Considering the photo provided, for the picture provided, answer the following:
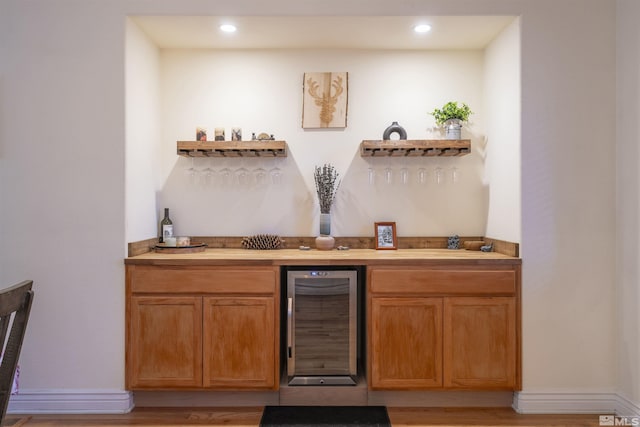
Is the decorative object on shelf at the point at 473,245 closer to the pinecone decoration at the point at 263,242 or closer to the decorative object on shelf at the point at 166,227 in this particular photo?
the pinecone decoration at the point at 263,242

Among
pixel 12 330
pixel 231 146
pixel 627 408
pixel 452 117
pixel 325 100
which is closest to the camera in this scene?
pixel 12 330

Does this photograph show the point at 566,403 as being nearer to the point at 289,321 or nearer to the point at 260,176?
the point at 289,321

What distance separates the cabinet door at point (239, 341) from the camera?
2613mm

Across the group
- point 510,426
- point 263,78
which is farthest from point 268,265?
point 510,426

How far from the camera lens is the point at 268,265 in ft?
8.64

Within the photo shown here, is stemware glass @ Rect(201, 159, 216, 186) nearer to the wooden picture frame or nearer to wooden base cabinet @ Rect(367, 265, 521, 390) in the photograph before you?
the wooden picture frame

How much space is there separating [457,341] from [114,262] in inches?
85.9

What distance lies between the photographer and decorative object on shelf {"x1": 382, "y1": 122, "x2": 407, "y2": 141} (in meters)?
3.11

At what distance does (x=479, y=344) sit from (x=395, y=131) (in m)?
1.56

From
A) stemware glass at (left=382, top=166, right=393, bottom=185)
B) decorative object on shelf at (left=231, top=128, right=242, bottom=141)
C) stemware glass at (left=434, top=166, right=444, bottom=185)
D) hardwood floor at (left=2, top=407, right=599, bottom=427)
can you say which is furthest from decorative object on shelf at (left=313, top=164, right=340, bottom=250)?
hardwood floor at (left=2, top=407, right=599, bottom=427)

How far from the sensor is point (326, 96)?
3246 millimetres

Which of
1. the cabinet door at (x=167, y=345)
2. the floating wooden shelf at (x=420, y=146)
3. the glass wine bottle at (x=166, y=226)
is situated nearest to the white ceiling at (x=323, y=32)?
the floating wooden shelf at (x=420, y=146)

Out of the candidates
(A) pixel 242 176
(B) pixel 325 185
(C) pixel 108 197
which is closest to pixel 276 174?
(A) pixel 242 176

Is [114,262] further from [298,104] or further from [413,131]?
[413,131]
